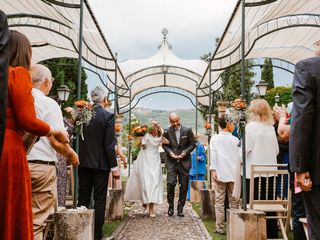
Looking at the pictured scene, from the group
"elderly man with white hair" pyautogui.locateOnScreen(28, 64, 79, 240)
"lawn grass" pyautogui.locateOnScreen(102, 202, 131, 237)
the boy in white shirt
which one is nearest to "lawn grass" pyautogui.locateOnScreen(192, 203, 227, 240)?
the boy in white shirt

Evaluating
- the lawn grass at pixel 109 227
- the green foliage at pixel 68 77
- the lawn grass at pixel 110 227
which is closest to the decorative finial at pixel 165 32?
the lawn grass at pixel 110 227

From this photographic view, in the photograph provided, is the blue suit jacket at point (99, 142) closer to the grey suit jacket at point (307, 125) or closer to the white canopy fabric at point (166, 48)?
the white canopy fabric at point (166, 48)

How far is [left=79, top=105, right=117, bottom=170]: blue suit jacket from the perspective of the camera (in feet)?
19.3

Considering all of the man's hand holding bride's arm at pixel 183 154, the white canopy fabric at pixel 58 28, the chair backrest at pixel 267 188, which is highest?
the white canopy fabric at pixel 58 28

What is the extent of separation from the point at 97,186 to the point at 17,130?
11.7 ft

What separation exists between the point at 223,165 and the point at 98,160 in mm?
2049

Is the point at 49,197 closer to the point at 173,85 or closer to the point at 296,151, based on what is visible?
the point at 296,151

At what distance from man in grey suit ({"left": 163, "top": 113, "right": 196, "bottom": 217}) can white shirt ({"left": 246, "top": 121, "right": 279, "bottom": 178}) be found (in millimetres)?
2966

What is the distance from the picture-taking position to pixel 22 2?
7.04 metres

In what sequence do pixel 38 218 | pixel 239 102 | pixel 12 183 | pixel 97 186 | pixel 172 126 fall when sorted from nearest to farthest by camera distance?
pixel 12 183
pixel 38 218
pixel 239 102
pixel 97 186
pixel 172 126

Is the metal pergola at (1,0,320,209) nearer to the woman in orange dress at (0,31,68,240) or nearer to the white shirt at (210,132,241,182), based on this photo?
the white shirt at (210,132,241,182)

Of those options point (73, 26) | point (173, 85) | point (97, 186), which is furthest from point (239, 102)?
point (173, 85)

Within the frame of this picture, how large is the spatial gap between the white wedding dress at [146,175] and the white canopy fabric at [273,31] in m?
2.46

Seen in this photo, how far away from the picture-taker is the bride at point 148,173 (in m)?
8.80
